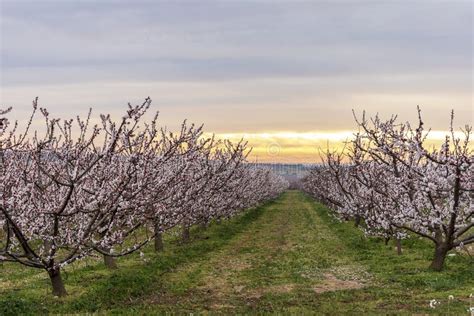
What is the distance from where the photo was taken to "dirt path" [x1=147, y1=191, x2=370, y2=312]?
1579 centimetres

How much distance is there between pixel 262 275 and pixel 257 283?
1.76 metres

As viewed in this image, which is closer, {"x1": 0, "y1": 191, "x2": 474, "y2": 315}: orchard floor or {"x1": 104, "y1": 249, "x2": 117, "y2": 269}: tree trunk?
{"x1": 0, "y1": 191, "x2": 474, "y2": 315}: orchard floor

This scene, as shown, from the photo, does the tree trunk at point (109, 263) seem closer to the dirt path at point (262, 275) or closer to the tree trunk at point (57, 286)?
the dirt path at point (262, 275)

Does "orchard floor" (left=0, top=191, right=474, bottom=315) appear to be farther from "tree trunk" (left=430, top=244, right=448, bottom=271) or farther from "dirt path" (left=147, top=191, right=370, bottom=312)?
"tree trunk" (left=430, top=244, right=448, bottom=271)

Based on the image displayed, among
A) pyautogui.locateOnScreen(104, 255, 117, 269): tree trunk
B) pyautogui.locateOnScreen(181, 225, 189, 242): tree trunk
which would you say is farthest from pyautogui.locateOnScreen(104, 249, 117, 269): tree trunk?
pyautogui.locateOnScreen(181, 225, 189, 242): tree trunk

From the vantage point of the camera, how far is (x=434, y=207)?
1708cm

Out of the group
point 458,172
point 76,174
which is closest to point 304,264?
point 458,172

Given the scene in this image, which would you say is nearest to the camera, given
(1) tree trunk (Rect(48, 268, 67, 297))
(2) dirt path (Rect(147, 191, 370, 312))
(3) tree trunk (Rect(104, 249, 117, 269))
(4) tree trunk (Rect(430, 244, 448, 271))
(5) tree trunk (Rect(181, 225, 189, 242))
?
(1) tree trunk (Rect(48, 268, 67, 297))

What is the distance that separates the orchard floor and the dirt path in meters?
0.04

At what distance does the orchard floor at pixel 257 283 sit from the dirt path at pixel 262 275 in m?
0.04

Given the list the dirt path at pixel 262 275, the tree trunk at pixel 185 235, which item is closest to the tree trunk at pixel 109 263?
the dirt path at pixel 262 275

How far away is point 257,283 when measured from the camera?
1827 centimetres

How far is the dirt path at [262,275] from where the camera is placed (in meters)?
15.8

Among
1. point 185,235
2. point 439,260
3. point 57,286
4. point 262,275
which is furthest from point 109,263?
point 439,260
